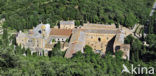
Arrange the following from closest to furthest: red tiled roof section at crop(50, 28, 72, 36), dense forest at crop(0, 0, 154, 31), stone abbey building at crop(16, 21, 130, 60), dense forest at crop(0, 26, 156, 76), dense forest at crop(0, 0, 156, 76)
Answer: dense forest at crop(0, 26, 156, 76) < dense forest at crop(0, 0, 156, 76) < stone abbey building at crop(16, 21, 130, 60) < red tiled roof section at crop(50, 28, 72, 36) < dense forest at crop(0, 0, 154, 31)

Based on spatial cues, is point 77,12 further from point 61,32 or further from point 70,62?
point 70,62

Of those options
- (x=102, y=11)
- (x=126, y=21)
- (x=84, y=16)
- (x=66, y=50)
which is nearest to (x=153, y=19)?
(x=126, y=21)

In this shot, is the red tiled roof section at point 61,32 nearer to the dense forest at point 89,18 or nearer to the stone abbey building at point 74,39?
the stone abbey building at point 74,39

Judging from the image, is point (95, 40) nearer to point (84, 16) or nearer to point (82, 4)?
point (84, 16)

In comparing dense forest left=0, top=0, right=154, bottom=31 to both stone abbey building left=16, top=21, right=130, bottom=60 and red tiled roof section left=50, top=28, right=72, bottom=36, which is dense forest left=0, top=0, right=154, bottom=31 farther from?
stone abbey building left=16, top=21, right=130, bottom=60

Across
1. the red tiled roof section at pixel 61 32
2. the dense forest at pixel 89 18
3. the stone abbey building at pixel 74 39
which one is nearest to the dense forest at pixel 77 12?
the dense forest at pixel 89 18

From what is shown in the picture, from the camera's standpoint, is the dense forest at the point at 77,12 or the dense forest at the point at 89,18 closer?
the dense forest at the point at 89,18

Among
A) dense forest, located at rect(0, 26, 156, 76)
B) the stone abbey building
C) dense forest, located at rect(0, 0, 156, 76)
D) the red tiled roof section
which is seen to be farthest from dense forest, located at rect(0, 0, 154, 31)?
dense forest, located at rect(0, 26, 156, 76)
